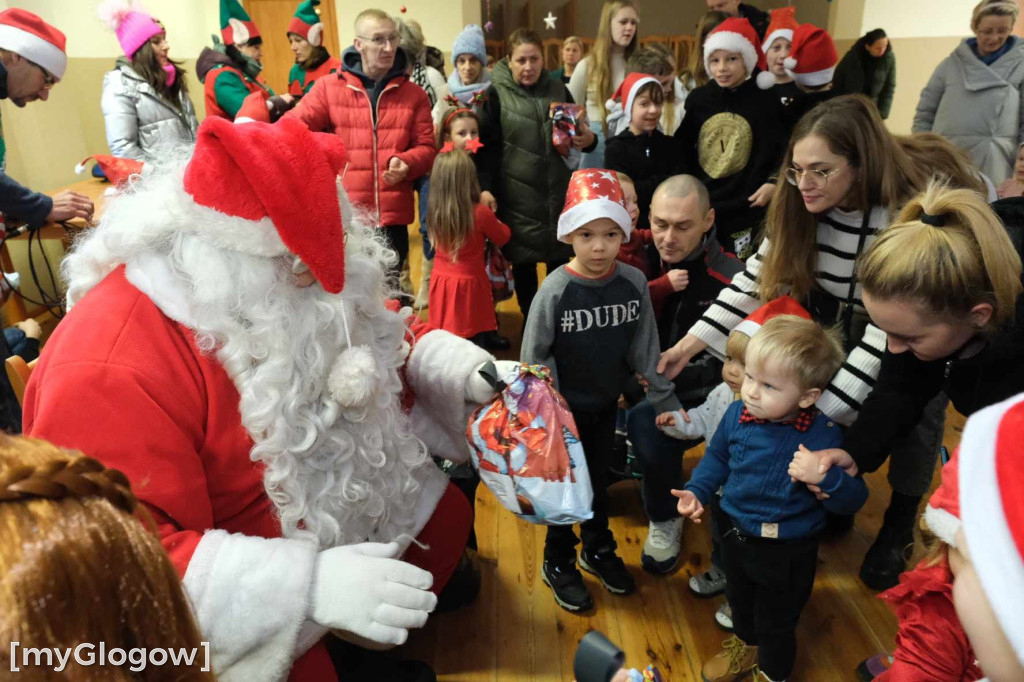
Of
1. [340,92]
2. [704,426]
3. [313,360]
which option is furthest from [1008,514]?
[340,92]

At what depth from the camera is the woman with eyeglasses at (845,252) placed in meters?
1.87

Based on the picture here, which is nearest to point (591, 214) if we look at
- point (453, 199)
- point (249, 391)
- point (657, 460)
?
point (657, 460)

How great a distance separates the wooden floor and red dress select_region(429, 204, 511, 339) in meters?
1.26

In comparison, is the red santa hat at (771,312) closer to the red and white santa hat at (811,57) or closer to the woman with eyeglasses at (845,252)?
the woman with eyeglasses at (845,252)

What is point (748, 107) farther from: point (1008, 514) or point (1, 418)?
point (1, 418)

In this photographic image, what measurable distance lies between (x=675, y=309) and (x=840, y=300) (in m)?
0.61

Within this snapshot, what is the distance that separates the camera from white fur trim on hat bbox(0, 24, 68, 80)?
260 cm

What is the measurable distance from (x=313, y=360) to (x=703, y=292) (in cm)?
159

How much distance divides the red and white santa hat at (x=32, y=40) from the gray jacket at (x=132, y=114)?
30.9 inches

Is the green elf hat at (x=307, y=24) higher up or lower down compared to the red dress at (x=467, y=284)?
higher up

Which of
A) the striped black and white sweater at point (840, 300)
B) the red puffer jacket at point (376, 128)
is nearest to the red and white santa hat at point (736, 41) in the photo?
the striped black and white sweater at point (840, 300)

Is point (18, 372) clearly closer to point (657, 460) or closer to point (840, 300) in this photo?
point (657, 460)

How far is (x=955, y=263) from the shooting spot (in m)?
1.40

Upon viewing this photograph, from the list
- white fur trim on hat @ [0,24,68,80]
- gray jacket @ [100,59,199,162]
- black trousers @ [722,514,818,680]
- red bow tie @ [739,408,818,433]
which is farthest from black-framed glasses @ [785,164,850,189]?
gray jacket @ [100,59,199,162]
